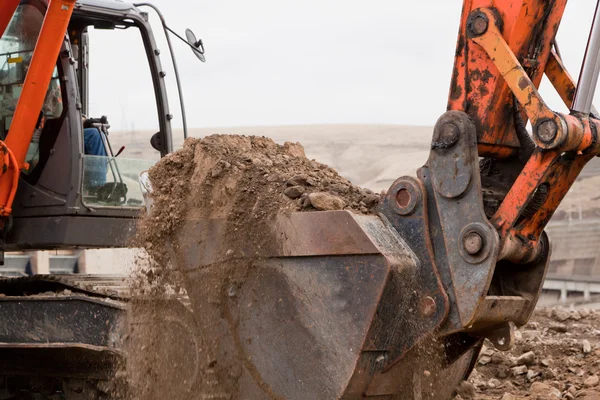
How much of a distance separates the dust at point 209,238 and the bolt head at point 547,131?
0.77 m

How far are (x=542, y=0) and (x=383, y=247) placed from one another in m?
1.22

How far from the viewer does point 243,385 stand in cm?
421

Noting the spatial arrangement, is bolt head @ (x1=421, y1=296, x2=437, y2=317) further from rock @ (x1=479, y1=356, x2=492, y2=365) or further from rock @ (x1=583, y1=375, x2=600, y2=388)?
rock @ (x1=479, y1=356, x2=492, y2=365)

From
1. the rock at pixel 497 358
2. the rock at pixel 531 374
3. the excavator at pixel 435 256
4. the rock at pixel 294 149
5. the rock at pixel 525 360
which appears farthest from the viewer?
the rock at pixel 497 358

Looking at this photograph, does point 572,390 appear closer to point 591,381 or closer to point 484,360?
point 591,381

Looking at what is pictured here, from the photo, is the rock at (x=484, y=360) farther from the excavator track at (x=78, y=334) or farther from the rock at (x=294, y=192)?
the rock at (x=294, y=192)

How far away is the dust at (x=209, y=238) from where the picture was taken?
4207 millimetres

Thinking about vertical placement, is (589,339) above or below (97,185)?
below

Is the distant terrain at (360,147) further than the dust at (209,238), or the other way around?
the distant terrain at (360,147)

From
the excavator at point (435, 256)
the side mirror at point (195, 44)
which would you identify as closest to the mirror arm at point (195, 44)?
the side mirror at point (195, 44)

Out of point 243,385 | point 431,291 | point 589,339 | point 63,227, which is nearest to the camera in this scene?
point 431,291

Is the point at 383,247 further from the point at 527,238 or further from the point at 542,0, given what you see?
the point at 542,0

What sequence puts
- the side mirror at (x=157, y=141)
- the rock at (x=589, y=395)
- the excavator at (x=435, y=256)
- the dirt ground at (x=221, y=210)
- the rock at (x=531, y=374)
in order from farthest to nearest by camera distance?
the side mirror at (x=157, y=141) → the rock at (x=531, y=374) → the rock at (x=589, y=395) → the dirt ground at (x=221, y=210) → the excavator at (x=435, y=256)

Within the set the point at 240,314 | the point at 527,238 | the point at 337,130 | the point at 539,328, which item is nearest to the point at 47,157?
the point at 240,314
